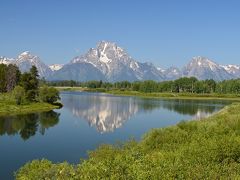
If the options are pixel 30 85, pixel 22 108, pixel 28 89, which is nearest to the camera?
pixel 22 108

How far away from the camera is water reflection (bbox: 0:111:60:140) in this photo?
269 ft

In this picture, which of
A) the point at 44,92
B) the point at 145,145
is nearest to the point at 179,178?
the point at 145,145

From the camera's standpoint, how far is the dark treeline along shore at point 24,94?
126137mm

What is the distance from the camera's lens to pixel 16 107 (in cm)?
12456

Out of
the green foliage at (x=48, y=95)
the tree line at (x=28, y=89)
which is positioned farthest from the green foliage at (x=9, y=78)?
the green foliage at (x=48, y=95)

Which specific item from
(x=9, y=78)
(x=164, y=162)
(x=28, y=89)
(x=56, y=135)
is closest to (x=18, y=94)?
(x=28, y=89)

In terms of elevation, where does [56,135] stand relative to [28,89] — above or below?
below

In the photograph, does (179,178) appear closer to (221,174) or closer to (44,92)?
(221,174)

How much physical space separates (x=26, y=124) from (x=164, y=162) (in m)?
74.9

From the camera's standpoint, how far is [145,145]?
45312mm

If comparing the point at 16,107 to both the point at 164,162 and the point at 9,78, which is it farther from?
the point at 164,162

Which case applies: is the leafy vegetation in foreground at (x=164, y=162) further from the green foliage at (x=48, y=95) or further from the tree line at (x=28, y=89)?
the green foliage at (x=48, y=95)

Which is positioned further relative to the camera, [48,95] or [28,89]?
[48,95]

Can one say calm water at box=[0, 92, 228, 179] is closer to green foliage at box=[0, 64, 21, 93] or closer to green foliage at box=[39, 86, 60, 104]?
green foliage at box=[39, 86, 60, 104]
